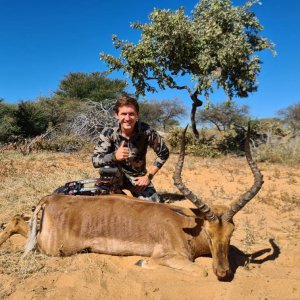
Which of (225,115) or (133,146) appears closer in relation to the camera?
(133,146)

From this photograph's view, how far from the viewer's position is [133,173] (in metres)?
5.43

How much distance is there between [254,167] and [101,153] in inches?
83.0

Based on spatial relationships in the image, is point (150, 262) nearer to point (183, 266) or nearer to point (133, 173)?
point (183, 266)

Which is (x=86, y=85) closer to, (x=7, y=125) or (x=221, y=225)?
(x=7, y=125)

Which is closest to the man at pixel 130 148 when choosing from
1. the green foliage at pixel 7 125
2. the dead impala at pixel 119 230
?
the dead impala at pixel 119 230

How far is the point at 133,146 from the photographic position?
530cm

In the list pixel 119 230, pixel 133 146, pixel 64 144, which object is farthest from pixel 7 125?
pixel 119 230

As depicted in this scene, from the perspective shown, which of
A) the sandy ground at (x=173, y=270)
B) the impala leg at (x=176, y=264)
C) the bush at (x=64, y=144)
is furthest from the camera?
the bush at (x=64, y=144)

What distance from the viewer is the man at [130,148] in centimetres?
493

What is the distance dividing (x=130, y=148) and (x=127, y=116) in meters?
0.54

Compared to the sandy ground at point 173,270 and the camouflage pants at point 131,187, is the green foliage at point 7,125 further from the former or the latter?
the camouflage pants at point 131,187

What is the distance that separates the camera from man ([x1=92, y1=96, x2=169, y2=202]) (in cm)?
493

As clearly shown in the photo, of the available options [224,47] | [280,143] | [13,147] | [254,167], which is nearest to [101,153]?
[254,167]

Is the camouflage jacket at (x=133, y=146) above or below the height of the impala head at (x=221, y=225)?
above
